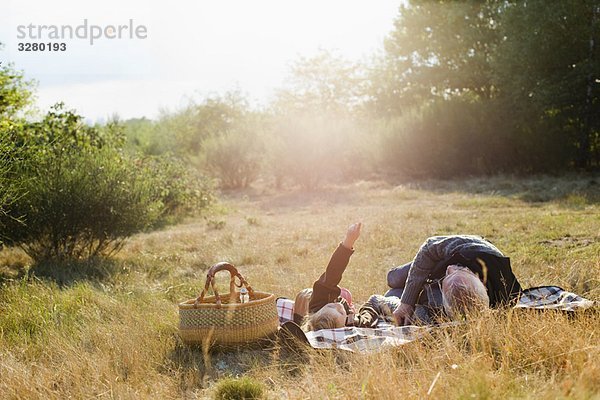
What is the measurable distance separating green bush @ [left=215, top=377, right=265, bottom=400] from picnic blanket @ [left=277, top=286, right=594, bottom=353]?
642mm

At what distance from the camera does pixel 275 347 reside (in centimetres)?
406

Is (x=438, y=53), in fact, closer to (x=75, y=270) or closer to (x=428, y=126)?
(x=428, y=126)

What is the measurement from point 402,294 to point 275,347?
3.40 feet

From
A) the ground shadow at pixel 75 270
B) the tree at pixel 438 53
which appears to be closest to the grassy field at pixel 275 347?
the ground shadow at pixel 75 270

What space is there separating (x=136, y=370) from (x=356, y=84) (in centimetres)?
3881

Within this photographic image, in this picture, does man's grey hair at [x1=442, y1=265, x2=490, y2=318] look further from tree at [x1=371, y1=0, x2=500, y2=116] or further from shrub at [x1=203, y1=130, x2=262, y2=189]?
tree at [x1=371, y1=0, x2=500, y2=116]

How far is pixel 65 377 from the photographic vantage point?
367 centimetres

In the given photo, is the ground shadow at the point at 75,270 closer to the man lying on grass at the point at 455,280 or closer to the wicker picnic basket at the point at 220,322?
the wicker picnic basket at the point at 220,322

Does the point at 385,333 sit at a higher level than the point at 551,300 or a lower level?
lower

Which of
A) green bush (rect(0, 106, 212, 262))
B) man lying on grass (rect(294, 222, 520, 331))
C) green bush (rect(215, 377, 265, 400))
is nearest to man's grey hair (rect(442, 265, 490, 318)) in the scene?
man lying on grass (rect(294, 222, 520, 331))

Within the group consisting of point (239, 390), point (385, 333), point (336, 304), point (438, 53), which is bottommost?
point (239, 390)

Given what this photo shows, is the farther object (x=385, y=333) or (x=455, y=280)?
(x=385, y=333)

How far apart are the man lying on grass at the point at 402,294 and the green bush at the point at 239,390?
1094 mm

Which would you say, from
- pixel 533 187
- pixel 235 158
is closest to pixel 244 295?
pixel 533 187
